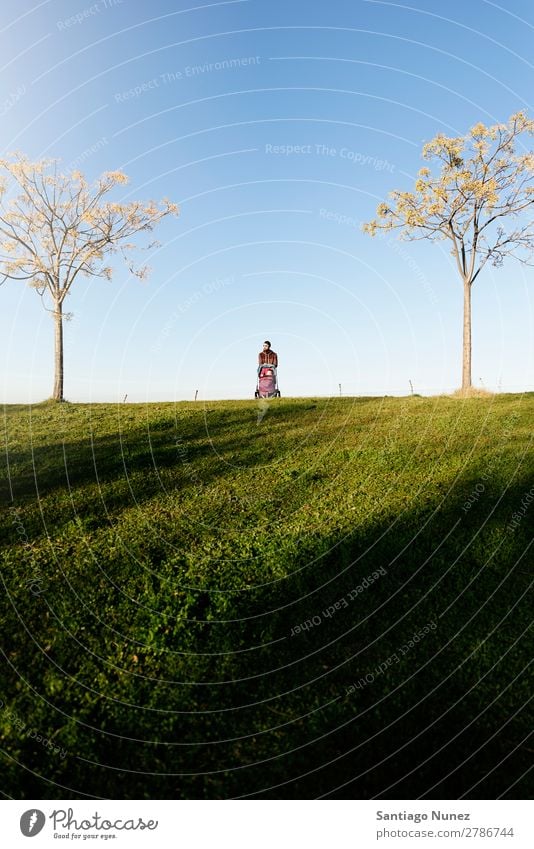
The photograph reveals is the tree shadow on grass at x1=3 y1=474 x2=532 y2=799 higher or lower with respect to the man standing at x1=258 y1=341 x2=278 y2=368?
lower

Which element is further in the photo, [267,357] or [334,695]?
[267,357]

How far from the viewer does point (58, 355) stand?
111 ft

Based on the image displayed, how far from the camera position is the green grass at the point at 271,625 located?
680 cm

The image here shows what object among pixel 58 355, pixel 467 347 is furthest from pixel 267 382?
pixel 58 355

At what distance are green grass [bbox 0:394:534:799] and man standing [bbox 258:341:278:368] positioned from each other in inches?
406

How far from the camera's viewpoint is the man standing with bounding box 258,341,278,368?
2683cm

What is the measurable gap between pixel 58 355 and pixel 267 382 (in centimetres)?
1363

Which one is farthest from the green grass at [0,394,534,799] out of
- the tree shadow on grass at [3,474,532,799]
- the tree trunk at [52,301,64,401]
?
the tree trunk at [52,301,64,401]

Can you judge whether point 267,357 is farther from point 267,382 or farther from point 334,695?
point 334,695

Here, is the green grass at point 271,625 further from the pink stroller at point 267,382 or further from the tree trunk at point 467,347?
the tree trunk at point 467,347

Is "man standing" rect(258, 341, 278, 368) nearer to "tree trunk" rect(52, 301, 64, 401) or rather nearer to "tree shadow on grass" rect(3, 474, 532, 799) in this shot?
"tree trunk" rect(52, 301, 64, 401)

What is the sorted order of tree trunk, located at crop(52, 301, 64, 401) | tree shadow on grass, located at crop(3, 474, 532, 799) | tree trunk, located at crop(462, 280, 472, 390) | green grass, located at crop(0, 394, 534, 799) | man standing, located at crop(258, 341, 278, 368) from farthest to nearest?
tree trunk, located at crop(52, 301, 64, 401)
tree trunk, located at crop(462, 280, 472, 390)
man standing, located at crop(258, 341, 278, 368)
green grass, located at crop(0, 394, 534, 799)
tree shadow on grass, located at crop(3, 474, 532, 799)

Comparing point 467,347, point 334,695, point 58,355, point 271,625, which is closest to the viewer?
point 334,695
